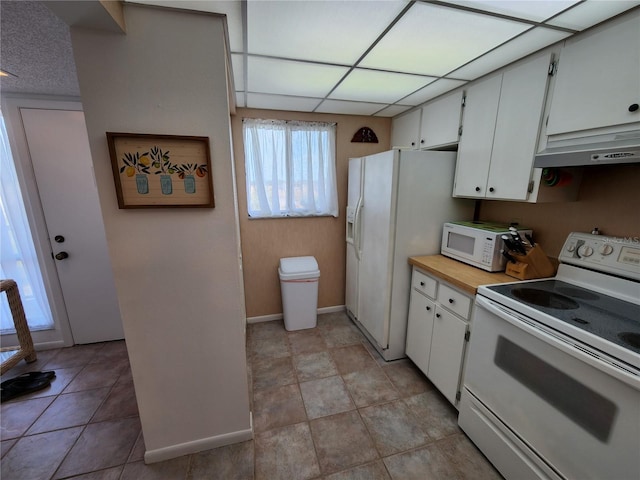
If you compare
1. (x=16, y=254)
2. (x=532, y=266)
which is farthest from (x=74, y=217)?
(x=532, y=266)

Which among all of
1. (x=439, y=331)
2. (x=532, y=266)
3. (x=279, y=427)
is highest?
(x=532, y=266)

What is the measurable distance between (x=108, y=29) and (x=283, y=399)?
7.64 feet

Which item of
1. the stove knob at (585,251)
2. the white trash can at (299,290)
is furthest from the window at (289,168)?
the stove knob at (585,251)

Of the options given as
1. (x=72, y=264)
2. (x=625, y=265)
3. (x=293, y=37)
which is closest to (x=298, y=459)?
(x=625, y=265)

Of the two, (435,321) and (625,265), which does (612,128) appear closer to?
(625,265)

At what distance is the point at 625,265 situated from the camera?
1350mm

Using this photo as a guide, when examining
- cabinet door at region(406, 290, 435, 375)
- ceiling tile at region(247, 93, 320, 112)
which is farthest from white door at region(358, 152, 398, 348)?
ceiling tile at region(247, 93, 320, 112)

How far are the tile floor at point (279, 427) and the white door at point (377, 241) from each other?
0.42 meters

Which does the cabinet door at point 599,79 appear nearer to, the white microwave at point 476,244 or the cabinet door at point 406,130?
the white microwave at point 476,244

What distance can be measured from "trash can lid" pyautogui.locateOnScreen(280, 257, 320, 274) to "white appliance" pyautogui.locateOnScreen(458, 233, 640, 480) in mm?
1622

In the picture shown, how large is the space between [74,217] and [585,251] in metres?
3.89

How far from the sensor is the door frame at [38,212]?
2137 millimetres

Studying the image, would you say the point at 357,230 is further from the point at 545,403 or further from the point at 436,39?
the point at 545,403

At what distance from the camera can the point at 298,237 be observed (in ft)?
9.81
